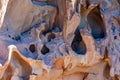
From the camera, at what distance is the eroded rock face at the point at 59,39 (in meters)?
1.81

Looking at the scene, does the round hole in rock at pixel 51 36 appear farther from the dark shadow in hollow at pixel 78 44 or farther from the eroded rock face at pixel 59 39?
the dark shadow in hollow at pixel 78 44

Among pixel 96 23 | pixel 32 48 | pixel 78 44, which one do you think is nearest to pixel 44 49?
pixel 32 48

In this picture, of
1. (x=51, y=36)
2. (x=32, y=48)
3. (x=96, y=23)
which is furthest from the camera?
(x=96, y=23)

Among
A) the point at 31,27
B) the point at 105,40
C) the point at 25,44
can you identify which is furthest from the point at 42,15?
the point at 105,40

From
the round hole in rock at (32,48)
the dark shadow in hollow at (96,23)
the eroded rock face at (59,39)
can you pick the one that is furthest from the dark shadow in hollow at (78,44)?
the round hole in rock at (32,48)

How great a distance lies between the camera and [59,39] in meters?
1.97

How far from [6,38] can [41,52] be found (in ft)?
0.80

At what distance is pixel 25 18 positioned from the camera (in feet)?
6.36

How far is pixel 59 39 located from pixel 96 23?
0.38 metres

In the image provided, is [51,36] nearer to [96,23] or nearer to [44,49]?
[44,49]

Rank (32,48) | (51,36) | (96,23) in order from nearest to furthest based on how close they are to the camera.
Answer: (32,48), (51,36), (96,23)

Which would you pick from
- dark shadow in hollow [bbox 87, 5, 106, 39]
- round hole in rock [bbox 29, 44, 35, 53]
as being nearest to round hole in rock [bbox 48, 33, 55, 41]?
round hole in rock [bbox 29, 44, 35, 53]

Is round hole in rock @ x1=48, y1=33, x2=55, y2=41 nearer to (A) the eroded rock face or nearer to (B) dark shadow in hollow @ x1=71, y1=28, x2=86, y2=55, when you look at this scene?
(A) the eroded rock face

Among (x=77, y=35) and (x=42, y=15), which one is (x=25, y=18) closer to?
(x=42, y=15)
